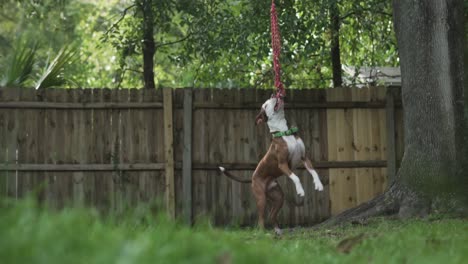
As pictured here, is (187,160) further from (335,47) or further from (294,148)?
(335,47)

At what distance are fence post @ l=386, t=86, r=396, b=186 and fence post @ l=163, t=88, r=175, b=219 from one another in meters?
3.06

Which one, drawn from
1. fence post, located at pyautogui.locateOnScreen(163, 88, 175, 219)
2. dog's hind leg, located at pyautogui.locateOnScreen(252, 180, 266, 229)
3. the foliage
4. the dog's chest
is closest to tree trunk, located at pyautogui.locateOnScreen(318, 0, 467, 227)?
dog's hind leg, located at pyautogui.locateOnScreen(252, 180, 266, 229)

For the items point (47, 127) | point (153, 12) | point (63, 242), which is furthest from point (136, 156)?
point (63, 242)

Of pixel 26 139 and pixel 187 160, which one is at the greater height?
pixel 26 139

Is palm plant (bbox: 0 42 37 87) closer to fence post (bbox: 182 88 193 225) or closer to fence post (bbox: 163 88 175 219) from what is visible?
fence post (bbox: 163 88 175 219)

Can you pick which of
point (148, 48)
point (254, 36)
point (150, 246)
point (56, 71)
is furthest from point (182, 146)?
point (150, 246)

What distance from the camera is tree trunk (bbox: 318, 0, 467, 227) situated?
8625 mm

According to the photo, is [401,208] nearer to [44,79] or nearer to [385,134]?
[385,134]

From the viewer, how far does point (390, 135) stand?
11438 millimetres

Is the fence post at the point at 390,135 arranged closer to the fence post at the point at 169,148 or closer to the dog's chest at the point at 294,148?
the fence post at the point at 169,148

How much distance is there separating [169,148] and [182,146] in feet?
0.63

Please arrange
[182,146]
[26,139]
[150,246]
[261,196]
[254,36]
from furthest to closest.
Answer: [254,36], [182,146], [26,139], [261,196], [150,246]

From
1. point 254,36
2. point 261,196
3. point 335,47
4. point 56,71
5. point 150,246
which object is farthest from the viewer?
point 335,47

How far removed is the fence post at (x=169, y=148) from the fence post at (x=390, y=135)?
306 cm
